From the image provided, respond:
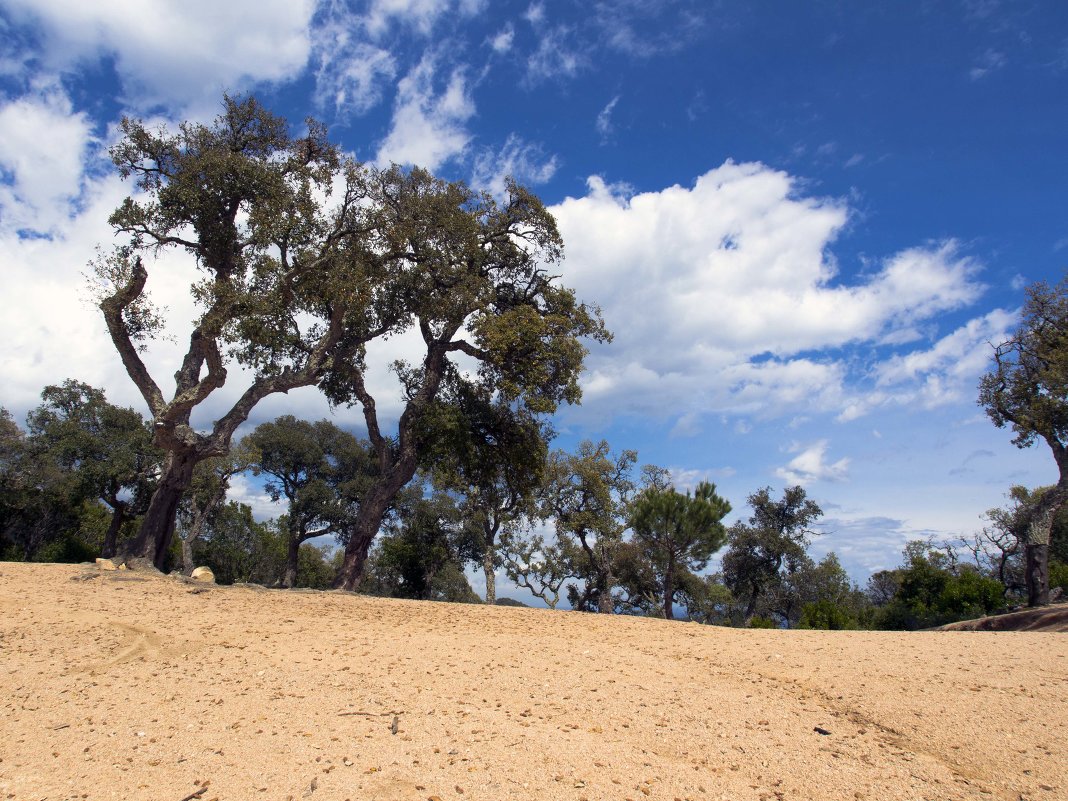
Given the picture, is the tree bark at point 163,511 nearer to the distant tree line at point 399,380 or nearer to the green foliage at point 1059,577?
the distant tree line at point 399,380

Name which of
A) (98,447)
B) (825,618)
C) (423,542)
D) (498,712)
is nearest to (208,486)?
(98,447)

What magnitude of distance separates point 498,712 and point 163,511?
1191 centimetres

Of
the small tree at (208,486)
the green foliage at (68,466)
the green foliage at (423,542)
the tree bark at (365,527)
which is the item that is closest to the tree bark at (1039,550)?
the tree bark at (365,527)

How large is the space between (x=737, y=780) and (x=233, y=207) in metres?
16.0

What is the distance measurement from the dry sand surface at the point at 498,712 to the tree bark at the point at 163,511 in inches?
178

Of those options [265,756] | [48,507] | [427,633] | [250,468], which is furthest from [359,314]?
[48,507]

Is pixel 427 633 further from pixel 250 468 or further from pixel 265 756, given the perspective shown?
pixel 250 468

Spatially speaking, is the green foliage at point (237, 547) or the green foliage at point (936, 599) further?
the green foliage at point (237, 547)

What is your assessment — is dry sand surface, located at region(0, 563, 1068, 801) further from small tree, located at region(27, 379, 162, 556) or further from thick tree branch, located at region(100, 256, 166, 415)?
small tree, located at region(27, 379, 162, 556)

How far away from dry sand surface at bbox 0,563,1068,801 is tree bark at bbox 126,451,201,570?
178 inches

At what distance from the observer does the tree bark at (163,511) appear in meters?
14.0

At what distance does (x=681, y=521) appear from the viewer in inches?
1040

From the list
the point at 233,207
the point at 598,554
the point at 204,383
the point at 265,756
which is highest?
the point at 233,207

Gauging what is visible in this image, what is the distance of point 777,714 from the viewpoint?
597cm
